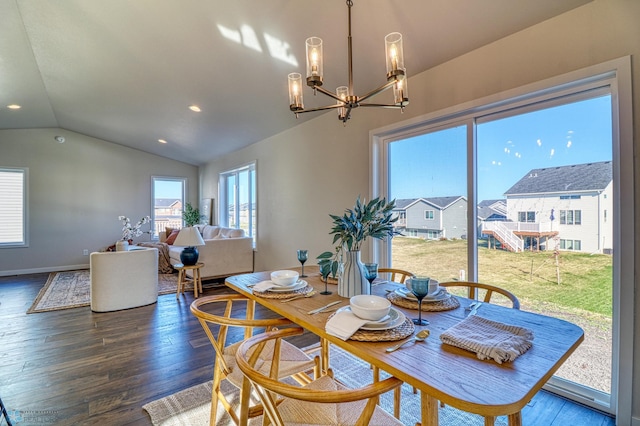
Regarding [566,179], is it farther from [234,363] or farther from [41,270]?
[41,270]

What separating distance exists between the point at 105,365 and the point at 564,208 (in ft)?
12.2

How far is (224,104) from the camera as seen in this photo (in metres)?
4.04

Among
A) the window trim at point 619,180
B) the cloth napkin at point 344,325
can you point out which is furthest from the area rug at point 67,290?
the window trim at point 619,180

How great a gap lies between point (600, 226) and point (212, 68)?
366 centimetres

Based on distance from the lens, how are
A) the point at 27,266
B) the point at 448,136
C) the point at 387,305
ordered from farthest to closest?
the point at 27,266
the point at 448,136
the point at 387,305

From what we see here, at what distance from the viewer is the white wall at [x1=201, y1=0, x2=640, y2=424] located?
175 centimetres

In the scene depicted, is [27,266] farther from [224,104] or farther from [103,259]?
[224,104]

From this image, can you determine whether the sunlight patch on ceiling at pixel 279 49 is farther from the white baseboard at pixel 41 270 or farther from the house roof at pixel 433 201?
the white baseboard at pixel 41 270

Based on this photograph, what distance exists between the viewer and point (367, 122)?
3.21 metres

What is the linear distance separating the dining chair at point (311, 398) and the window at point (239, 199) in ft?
14.8

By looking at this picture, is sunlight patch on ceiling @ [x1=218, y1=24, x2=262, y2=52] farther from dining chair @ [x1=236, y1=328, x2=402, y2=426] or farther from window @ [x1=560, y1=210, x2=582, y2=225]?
window @ [x1=560, y1=210, x2=582, y2=225]

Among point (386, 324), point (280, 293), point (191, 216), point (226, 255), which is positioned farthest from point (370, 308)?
point (191, 216)

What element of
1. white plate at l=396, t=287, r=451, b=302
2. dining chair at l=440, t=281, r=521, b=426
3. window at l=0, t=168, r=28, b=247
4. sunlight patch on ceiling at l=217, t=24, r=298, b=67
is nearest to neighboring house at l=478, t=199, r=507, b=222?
dining chair at l=440, t=281, r=521, b=426

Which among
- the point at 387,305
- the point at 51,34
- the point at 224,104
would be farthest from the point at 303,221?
the point at 51,34
